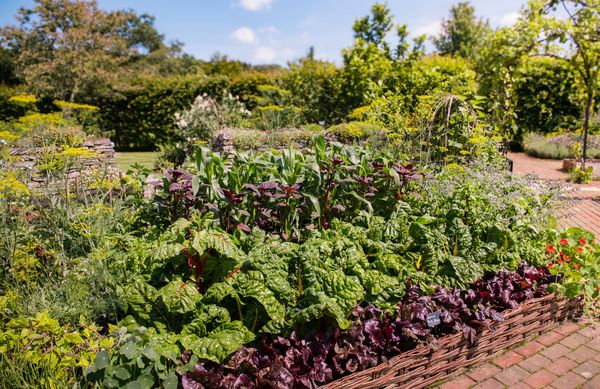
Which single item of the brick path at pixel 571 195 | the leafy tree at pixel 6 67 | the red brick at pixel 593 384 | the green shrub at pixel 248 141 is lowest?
the red brick at pixel 593 384

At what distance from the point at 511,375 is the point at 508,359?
18 cm

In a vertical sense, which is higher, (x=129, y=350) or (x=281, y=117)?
(x=281, y=117)

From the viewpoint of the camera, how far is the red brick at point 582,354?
9.20 feet

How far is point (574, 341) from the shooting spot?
3027 millimetres

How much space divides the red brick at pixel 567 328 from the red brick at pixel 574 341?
51 millimetres

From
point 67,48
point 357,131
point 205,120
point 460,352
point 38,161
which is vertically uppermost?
point 67,48

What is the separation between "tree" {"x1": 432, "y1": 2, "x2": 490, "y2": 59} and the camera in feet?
77.8

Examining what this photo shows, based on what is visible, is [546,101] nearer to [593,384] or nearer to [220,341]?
[593,384]

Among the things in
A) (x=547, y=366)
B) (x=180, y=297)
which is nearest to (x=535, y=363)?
(x=547, y=366)

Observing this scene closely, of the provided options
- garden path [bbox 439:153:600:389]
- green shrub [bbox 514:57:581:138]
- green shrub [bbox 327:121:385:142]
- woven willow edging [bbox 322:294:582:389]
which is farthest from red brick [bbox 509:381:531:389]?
green shrub [bbox 514:57:581:138]

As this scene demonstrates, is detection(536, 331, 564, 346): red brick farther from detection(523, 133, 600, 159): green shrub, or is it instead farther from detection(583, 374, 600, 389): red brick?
detection(523, 133, 600, 159): green shrub

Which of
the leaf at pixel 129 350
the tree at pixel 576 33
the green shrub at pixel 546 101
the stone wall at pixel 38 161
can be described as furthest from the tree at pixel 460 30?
the leaf at pixel 129 350

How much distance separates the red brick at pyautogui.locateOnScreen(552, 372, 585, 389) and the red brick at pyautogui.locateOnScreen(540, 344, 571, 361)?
0.18 meters

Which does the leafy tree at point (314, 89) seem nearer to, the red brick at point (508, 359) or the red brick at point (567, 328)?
the red brick at point (567, 328)
